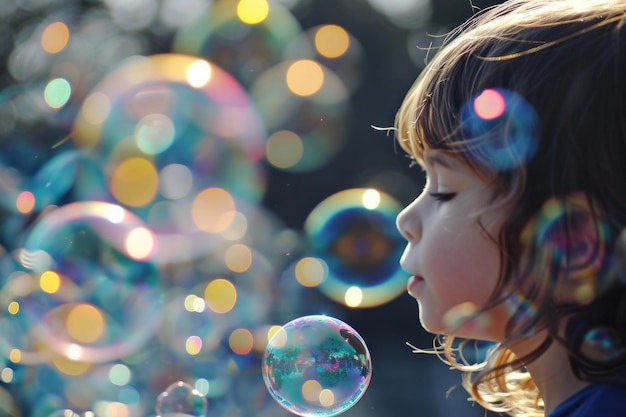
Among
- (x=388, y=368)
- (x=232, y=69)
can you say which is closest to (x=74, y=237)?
(x=232, y=69)

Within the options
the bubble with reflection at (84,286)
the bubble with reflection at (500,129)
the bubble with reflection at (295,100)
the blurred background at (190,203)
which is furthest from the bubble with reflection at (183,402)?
the bubble with reflection at (295,100)

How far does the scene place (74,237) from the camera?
2867 millimetres

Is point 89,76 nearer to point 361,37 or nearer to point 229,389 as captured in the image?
point 229,389

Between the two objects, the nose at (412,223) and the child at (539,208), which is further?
the nose at (412,223)

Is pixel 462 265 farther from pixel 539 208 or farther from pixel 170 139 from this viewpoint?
pixel 170 139

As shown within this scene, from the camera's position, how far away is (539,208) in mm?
1025

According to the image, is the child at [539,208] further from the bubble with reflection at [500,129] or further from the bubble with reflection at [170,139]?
the bubble with reflection at [170,139]

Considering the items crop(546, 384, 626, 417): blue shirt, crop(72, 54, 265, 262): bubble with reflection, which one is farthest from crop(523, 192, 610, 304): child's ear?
crop(72, 54, 265, 262): bubble with reflection

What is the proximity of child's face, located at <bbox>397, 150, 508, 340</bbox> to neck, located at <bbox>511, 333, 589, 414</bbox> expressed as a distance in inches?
1.9

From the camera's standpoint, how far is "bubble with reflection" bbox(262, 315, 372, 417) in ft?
5.05

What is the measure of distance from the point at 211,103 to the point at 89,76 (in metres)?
1.80

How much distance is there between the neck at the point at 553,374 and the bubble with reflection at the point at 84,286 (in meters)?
2.08

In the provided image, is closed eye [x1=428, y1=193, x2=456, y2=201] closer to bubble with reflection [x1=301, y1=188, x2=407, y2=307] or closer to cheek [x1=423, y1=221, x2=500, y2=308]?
cheek [x1=423, y1=221, x2=500, y2=308]

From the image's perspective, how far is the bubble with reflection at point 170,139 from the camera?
4117 mm
